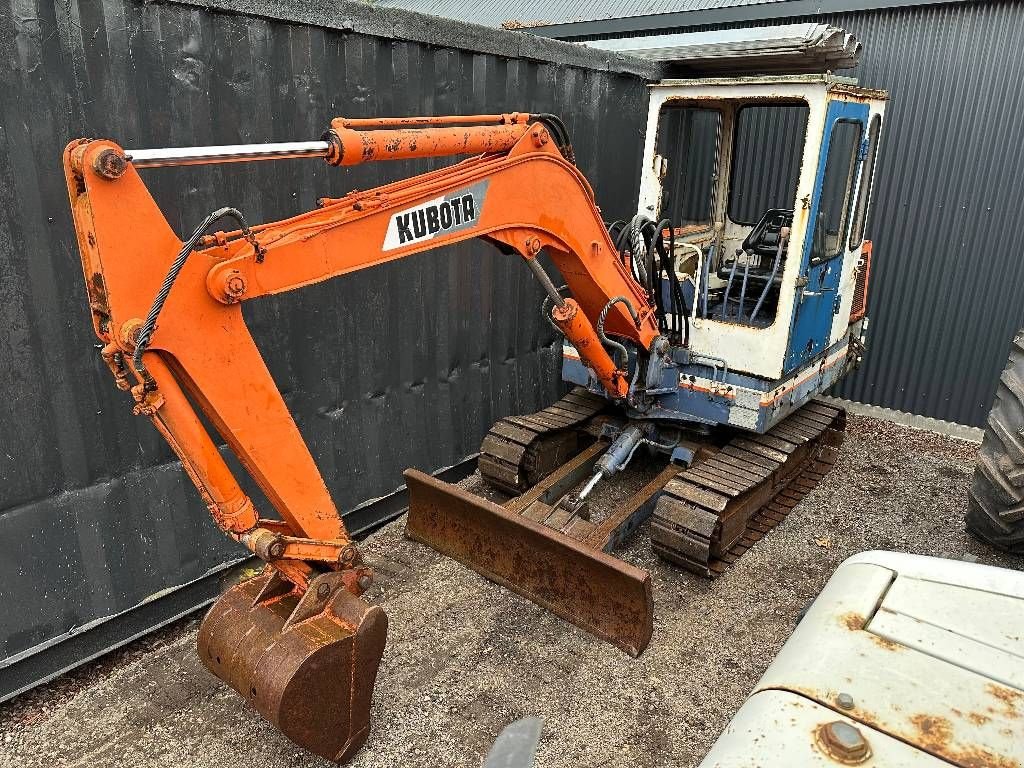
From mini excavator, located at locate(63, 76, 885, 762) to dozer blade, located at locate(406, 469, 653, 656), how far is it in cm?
1

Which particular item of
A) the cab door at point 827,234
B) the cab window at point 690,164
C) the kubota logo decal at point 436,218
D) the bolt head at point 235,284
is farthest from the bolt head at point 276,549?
the cab window at point 690,164

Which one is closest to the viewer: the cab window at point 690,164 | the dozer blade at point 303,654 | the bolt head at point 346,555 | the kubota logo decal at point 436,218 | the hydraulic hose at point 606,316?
the dozer blade at point 303,654

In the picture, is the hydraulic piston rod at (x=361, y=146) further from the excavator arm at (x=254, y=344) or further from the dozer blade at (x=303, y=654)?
the dozer blade at (x=303, y=654)

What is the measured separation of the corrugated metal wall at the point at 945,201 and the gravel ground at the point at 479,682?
8.64 ft

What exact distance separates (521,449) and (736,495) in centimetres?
158

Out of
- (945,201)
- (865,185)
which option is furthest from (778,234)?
(945,201)

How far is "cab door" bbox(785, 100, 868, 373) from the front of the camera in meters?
4.72

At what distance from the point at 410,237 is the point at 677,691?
2.62 metres

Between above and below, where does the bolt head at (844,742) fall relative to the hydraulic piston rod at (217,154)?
below

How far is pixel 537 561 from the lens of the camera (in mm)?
4312

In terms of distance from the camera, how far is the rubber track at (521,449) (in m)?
5.50

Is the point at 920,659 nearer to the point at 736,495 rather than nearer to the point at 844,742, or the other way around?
the point at 844,742

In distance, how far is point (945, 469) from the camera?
21.0 ft

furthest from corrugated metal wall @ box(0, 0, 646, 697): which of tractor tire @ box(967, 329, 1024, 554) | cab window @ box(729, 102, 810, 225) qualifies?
tractor tire @ box(967, 329, 1024, 554)
